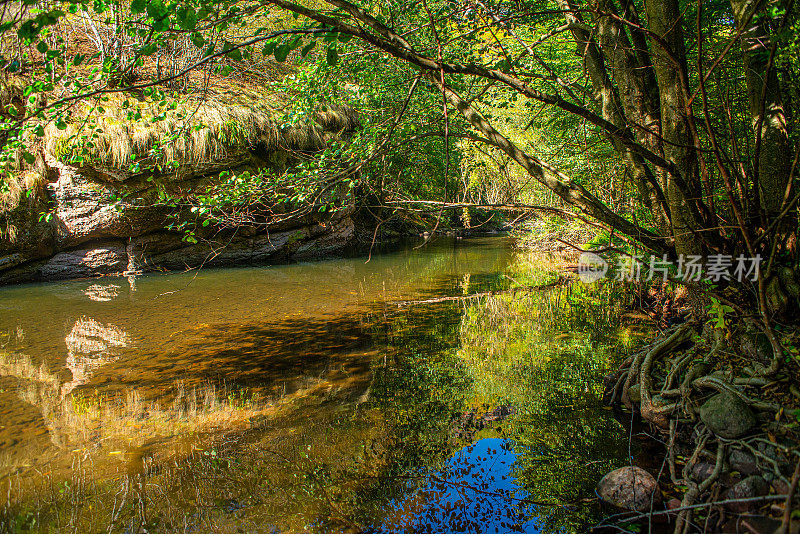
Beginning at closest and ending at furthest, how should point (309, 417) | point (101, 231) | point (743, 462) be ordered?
point (743, 462)
point (309, 417)
point (101, 231)

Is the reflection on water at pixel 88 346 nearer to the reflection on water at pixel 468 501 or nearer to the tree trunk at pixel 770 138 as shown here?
the reflection on water at pixel 468 501

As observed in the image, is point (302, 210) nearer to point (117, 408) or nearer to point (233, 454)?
point (233, 454)

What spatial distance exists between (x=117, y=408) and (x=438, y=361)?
141 inches

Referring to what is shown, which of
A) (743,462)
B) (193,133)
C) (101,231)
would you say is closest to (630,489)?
(743,462)

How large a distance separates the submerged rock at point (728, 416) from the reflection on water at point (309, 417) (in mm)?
712

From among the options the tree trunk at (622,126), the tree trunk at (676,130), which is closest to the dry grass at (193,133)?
the tree trunk at (622,126)

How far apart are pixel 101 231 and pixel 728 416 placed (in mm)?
15626

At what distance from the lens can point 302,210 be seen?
4.27 meters

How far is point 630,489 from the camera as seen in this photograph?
304 centimetres

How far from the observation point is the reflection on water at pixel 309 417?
10.2 feet

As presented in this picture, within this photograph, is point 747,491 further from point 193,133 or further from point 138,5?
point 193,133

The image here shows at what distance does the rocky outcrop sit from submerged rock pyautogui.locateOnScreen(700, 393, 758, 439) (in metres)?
9.88

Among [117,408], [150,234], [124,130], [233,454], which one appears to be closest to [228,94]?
[124,130]

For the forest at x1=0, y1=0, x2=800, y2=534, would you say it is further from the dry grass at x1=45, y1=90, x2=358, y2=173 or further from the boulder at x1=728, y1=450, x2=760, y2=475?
the dry grass at x1=45, y1=90, x2=358, y2=173
